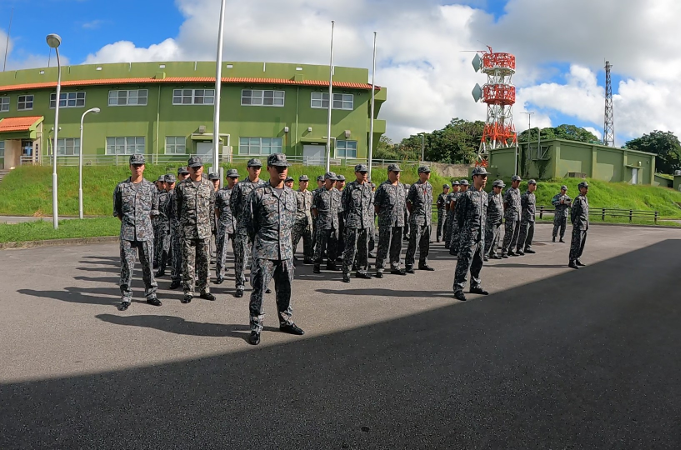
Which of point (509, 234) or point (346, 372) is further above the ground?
point (509, 234)

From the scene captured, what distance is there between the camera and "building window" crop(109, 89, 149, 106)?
37781mm

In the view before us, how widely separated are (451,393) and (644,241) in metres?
18.6

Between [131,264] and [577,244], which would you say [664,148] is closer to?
[577,244]

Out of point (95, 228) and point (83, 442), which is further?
point (95, 228)

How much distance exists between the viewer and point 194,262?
24.0 ft

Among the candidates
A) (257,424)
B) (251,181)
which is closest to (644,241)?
(251,181)

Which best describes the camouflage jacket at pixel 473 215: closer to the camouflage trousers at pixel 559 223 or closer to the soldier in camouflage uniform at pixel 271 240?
the soldier in camouflage uniform at pixel 271 240

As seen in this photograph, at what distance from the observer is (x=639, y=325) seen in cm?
631

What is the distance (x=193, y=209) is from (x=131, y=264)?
1185 mm

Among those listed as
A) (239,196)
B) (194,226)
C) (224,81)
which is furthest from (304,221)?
(224,81)

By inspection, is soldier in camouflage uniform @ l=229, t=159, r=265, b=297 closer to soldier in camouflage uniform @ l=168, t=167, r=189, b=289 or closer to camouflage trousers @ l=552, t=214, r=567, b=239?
soldier in camouflage uniform @ l=168, t=167, r=189, b=289

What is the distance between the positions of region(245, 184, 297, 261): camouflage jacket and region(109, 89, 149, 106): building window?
36.8m

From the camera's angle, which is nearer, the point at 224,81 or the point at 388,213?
the point at 388,213

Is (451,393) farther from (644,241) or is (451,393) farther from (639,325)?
(644,241)
